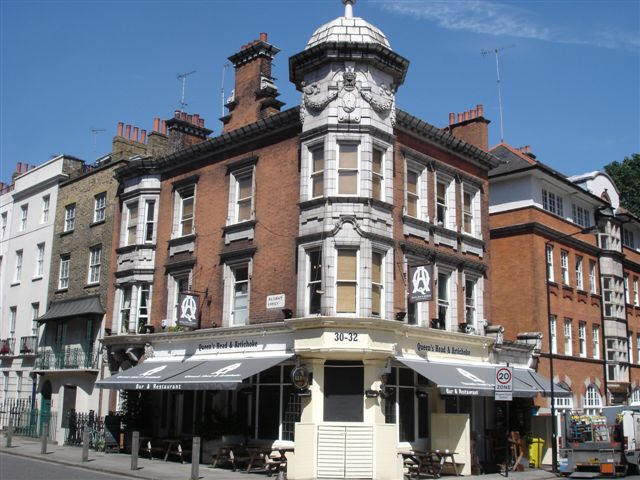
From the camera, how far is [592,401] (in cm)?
3281

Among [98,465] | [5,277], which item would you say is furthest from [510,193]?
[5,277]

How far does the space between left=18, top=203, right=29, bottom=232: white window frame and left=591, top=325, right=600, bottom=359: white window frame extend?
28.9 metres

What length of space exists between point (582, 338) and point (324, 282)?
17248mm

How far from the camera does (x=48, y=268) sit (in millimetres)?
34625

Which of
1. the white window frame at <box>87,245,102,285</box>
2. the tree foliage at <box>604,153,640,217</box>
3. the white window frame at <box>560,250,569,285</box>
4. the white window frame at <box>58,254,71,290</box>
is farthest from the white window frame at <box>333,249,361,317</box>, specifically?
the tree foliage at <box>604,153,640,217</box>

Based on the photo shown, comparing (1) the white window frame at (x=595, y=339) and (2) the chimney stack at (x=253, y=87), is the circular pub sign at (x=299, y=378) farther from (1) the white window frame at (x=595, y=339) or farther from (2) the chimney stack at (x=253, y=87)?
(1) the white window frame at (x=595, y=339)

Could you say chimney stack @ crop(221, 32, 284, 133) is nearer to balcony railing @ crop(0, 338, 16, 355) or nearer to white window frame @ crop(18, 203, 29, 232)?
white window frame @ crop(18, 203, 29, 232)

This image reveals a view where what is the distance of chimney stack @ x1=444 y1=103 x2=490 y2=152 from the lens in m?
29.3

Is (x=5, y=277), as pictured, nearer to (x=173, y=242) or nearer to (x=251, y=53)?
(x=173, y=242)

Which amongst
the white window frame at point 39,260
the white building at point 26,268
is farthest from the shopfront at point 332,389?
the white window frame at point 39,260

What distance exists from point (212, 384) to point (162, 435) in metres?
6.77

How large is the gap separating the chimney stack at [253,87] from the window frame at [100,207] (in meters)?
7.26

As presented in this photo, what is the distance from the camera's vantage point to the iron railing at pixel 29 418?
31672 mm

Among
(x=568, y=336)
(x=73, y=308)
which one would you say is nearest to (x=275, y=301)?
(x=73, y=308)
